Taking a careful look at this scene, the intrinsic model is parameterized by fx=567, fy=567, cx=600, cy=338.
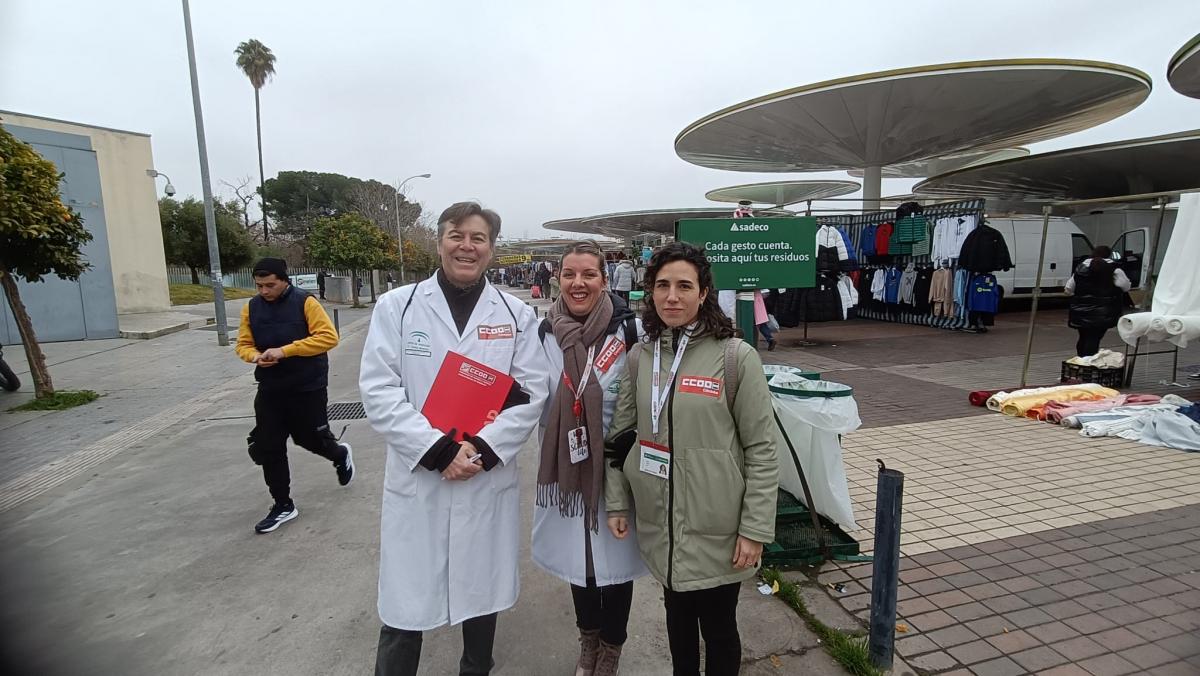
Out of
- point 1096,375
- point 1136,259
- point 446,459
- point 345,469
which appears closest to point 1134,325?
point 1096,375

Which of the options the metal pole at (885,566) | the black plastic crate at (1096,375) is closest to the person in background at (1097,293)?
the black plastic crate at (1096,375)

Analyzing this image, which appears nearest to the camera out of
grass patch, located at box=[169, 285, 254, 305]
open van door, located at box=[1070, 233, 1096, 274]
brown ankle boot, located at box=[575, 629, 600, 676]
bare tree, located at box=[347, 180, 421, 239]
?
brown ankle boot, located at box=[575, 629, 600, 676]

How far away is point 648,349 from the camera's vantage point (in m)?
2.14

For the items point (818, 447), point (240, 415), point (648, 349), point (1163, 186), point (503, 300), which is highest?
point (1163, 186)

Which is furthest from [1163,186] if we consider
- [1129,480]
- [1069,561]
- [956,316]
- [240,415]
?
[240,415]

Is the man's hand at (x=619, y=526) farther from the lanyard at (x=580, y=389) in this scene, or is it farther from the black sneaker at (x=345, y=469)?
the black sneaker at (x=345, y=469)

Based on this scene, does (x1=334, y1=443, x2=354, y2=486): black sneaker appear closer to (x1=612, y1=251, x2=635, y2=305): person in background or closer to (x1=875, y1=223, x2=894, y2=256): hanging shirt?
(x1=875, y1=223, x2=894, y2=256): hanging shirt

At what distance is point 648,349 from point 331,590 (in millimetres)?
2408

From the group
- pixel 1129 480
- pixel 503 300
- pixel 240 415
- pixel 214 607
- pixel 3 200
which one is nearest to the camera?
pixel 503 300

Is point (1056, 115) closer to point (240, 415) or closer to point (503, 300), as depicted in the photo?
point (503, 300)

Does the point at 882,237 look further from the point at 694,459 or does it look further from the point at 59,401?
the point at 59,401

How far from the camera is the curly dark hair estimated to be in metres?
2.02


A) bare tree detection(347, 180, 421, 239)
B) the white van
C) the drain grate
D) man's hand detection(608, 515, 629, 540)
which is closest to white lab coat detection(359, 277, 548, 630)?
man's hand detection(608, 515, 629, 540)

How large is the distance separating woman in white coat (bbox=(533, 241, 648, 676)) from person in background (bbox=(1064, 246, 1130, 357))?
834cm
